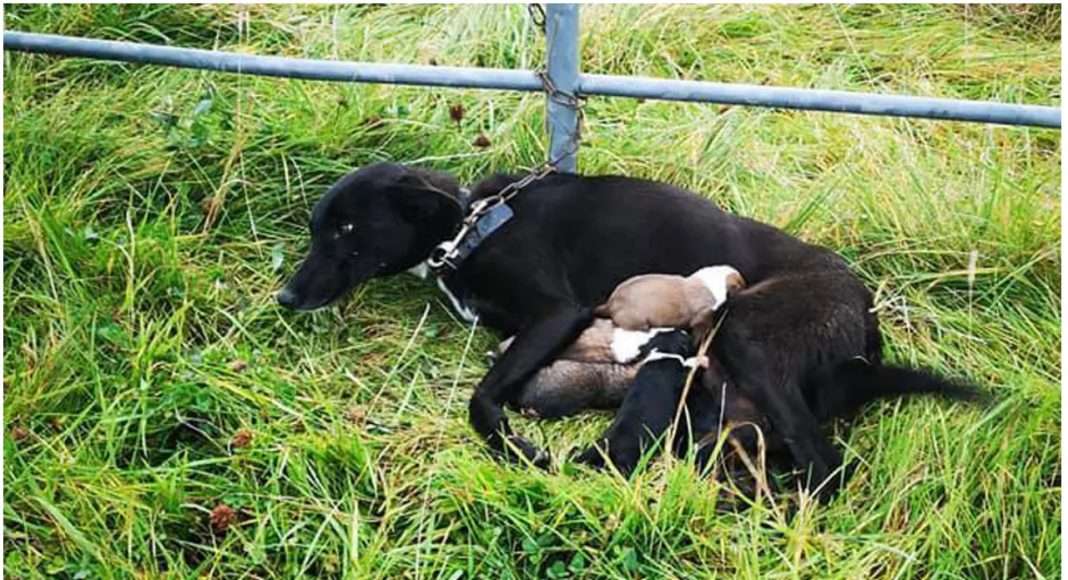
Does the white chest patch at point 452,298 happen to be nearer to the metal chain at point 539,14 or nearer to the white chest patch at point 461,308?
the white chest patch at point 461,308

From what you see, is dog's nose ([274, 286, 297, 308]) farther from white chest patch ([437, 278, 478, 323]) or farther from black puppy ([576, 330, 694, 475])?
black puppy ([576, 330, 694, 475])

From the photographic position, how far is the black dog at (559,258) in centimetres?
407

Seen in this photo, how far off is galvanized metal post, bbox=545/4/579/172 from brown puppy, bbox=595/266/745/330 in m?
0.62

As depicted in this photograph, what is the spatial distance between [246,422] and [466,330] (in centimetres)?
73

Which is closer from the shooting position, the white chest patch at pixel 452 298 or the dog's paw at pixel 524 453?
the dog's paw at pixel 524 453

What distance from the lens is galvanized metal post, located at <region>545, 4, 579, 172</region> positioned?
454 centimetres

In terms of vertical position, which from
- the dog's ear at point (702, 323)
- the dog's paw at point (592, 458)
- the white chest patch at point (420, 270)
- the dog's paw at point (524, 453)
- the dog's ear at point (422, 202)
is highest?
the dog's ear at point (422, 202)

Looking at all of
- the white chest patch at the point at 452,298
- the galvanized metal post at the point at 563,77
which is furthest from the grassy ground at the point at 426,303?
the galvanized metal post at the point at 563,77

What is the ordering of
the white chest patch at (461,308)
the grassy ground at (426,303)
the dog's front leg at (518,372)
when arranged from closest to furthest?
the grassy ground at (426,303) → the dog's front leg at (518,372) → the white chest patch at (461,308)

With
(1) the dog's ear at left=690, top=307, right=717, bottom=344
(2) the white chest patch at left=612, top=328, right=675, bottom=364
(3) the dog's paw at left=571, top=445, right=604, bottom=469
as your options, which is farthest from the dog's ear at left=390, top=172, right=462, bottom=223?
(3) the dog's paw at left=571, top=445, right=604, bottom=469

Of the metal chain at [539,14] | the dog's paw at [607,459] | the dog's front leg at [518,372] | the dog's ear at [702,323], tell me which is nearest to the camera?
the dog's paw at [607,459]

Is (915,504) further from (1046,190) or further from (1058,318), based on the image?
(1046,190)

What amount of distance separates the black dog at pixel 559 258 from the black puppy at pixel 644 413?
16 centimetres

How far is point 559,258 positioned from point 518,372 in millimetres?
412
